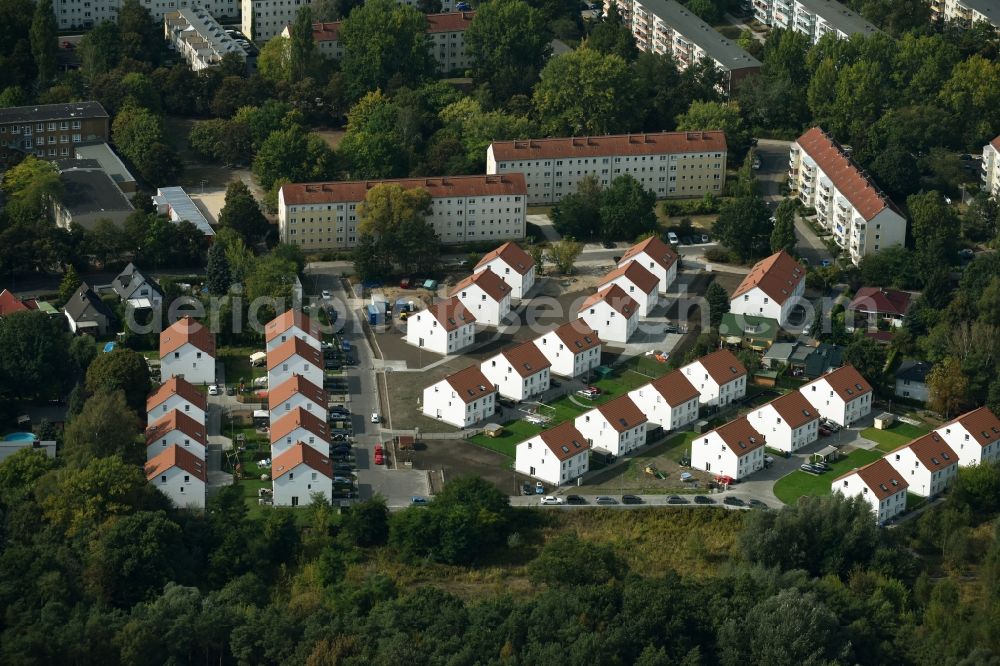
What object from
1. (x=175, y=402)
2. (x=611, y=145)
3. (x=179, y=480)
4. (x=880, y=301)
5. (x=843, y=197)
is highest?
(x=611, y=145)

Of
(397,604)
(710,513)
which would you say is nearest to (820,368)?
(710,513)

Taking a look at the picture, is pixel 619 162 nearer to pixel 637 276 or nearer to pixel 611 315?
pixel 637 276

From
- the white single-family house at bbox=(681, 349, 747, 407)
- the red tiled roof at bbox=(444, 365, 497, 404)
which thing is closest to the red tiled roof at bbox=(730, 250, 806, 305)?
the white single-family house at bbox=(681, 349, 747, 407)

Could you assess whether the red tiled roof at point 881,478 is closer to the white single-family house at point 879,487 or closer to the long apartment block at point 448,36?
the white single-family house at point 879,487

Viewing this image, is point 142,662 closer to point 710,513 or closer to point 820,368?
point 710,513

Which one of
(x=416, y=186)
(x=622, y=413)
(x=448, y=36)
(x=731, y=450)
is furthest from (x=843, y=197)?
(x=448, y=36)

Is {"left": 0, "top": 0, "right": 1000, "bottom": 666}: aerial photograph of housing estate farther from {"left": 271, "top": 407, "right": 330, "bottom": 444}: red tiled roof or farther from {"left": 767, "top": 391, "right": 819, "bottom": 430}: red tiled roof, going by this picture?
{"left": 271, "top": 407, "right": 330, "bottom": 444}: red tiled roof
